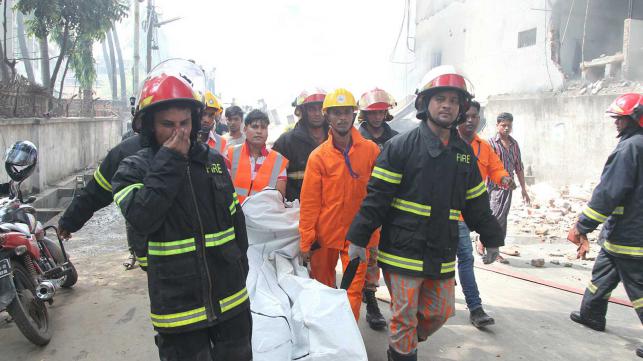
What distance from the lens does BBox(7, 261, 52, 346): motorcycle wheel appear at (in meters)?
3.34

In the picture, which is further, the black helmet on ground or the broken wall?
the broken wall

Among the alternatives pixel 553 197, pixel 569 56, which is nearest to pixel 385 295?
pixel 553 197

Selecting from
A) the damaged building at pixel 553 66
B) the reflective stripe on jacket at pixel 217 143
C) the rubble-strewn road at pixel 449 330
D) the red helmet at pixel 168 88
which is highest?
the damaged building at pixel 553 66

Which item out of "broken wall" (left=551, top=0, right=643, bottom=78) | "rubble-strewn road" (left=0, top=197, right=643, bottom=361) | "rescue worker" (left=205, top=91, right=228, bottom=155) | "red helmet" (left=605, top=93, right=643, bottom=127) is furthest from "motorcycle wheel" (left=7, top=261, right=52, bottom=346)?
"broken wall" (left=551, top=0, right=643, bottom=78)

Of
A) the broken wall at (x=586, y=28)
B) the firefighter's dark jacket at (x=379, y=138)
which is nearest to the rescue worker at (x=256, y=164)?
the firefighter's dark jacket at (x=379, y=138)

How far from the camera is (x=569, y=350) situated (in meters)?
3.57

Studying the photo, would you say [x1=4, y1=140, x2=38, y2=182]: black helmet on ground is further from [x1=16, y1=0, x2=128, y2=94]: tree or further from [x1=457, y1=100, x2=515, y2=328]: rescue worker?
[x1=16, y1=0, x2=128, y2=94]: tree

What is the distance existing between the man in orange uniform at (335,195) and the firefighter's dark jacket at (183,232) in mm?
1326

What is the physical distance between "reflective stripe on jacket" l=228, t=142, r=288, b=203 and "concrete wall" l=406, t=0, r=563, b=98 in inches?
541

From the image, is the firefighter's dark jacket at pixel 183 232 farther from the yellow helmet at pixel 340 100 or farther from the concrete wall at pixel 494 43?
the concrete wall at pixel 494 43

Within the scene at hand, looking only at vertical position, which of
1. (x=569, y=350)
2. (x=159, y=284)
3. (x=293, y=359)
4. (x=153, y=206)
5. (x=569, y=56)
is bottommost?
(x=569, y=350)

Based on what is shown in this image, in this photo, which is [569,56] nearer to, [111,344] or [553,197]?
[553,197]

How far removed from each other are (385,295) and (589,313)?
5.61 feet

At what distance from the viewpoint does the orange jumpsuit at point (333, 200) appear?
3457 mm
